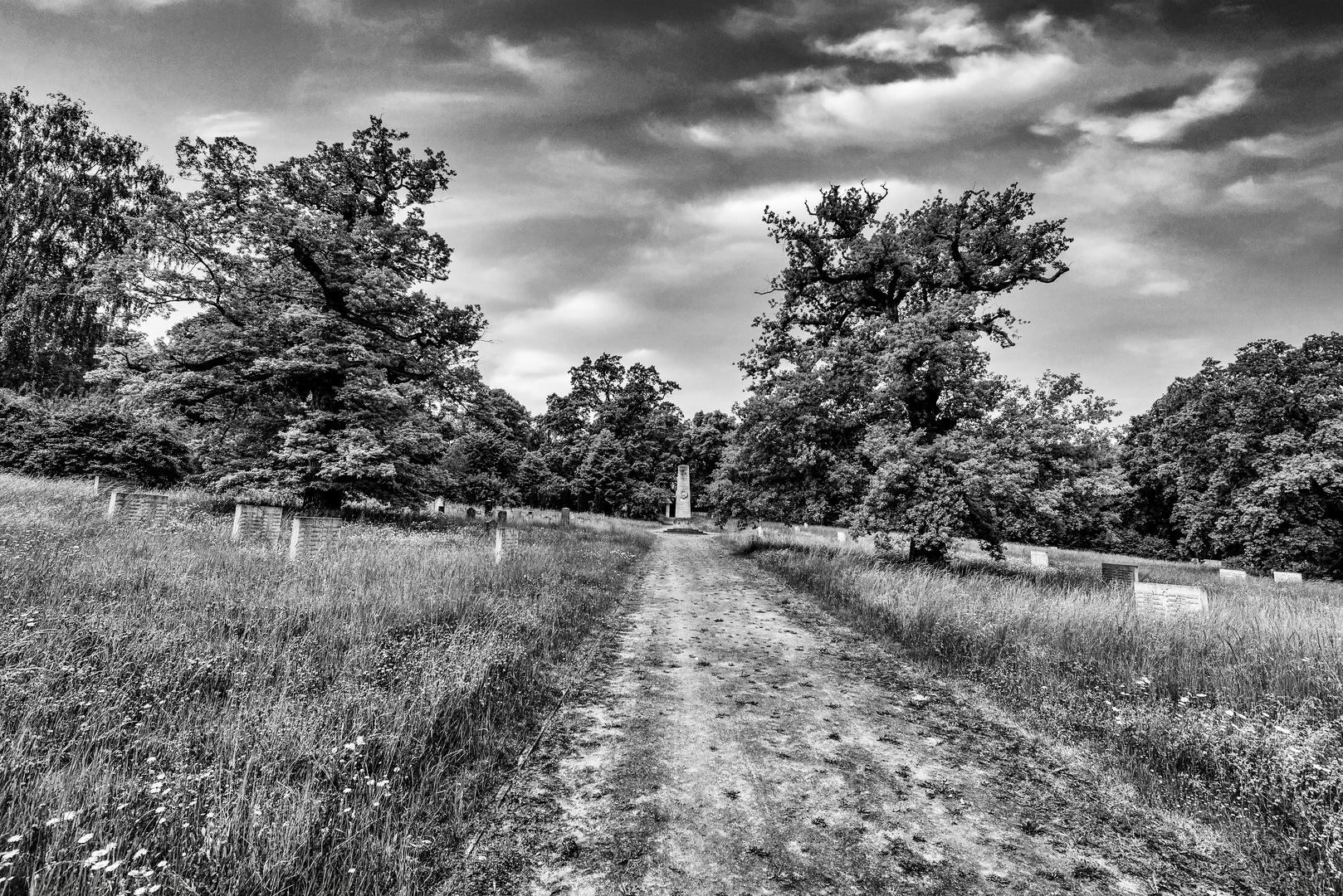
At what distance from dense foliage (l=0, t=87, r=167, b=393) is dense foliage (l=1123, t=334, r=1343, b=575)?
55970mm

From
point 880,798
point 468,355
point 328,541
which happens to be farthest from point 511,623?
point 468,355

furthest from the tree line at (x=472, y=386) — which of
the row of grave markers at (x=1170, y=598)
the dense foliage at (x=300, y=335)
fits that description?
the row of grave markers at (x=1170, y=598)

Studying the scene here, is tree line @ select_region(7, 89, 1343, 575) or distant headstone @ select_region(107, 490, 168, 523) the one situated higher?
tree line @ select_region(7, 89, 1343, 575)

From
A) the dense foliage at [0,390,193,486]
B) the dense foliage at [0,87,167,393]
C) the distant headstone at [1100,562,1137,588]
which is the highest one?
the dense foliage at [0,87,167,393]

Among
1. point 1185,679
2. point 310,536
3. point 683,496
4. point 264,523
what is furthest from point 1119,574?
point 683,496

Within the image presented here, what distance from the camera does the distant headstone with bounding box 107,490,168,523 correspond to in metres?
11.8

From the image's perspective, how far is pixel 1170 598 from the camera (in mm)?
8844

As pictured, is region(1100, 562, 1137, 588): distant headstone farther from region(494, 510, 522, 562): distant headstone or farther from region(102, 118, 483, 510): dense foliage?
region(102, 118, 483, 510): dense foliage

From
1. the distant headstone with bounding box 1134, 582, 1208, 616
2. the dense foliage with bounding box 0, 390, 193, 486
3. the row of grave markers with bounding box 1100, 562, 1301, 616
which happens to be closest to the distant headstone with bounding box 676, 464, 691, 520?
the dense foliage with bounding box 0, 390, 193, 486

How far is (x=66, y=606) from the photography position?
498cm

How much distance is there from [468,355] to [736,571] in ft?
42.6

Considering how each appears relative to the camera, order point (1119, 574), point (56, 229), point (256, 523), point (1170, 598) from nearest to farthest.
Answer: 1. point (1170, 598)
2. point (256, 523)
3. point (1119, 574)
4. point (56, 229)

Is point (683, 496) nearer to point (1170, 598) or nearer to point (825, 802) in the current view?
point (1170, 598)

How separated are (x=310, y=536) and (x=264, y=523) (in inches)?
127
